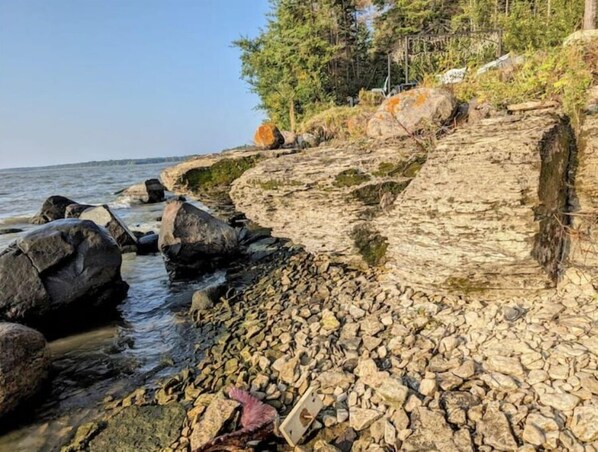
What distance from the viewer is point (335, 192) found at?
611 cm

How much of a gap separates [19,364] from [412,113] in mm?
7098

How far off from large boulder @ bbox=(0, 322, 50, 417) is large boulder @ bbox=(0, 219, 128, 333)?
1767 mm

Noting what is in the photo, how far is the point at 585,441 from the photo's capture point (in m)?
2.71

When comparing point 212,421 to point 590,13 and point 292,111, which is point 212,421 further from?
point 292,111

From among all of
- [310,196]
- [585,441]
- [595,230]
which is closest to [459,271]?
[595,230]

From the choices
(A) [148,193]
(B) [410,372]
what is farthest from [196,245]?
(A) [148,193]

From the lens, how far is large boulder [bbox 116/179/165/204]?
24.7m

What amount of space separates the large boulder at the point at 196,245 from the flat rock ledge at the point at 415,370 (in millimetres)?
3836

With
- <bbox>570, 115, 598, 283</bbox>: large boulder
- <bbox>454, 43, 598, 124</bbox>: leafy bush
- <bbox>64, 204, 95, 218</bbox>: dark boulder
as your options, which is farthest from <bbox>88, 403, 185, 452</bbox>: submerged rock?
<bbox>64, 204, 95, 218</bbox>: dark boulder

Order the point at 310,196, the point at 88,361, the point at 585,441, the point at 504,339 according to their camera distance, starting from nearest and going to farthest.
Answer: the point at 585,441 → the point at 504,339 → the point at 88,361 → the point at 310,196

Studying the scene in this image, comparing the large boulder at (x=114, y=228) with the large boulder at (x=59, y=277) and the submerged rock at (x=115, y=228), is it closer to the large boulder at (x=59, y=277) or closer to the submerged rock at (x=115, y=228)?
the submerged rock at (x=115, y=228)

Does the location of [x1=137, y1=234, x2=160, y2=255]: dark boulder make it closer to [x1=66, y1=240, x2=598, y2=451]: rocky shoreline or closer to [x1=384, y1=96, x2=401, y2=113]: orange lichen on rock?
[x1=66, y1=240, x2=598, y2=451]: rocky shoreline

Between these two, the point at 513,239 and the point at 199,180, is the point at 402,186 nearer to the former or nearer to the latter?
the point at 513,239

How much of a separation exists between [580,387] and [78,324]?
25.5 feet
